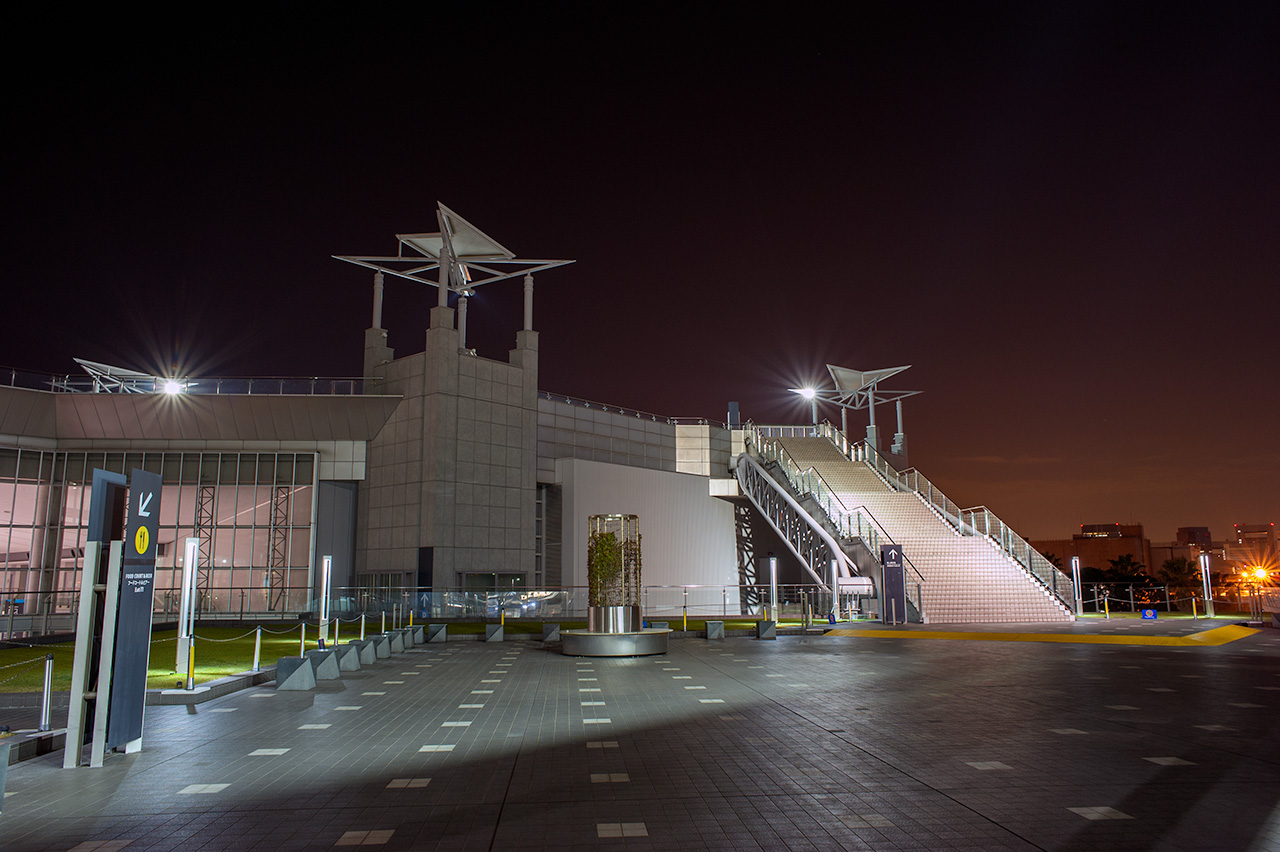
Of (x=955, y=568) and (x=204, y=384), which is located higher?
(x=204, y=384)

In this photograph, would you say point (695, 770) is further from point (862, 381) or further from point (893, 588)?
point (862, 381)

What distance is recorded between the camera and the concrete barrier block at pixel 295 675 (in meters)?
12.6

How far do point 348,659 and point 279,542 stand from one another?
24.4 meters

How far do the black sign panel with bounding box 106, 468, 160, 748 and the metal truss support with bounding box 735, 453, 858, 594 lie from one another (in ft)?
76.8

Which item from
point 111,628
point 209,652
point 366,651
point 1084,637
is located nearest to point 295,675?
point 366,651

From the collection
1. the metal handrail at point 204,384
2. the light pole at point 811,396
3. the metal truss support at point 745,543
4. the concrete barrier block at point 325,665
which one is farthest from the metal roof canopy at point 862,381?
the concrete barrier block at point 325,665

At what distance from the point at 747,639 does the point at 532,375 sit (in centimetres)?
2018

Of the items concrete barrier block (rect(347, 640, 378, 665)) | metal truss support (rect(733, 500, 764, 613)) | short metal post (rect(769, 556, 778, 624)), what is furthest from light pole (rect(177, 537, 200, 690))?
metal truss support (rect(733, 500, 764, 613))

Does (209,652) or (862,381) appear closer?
(209,652)

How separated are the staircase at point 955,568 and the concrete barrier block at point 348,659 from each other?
58.3ft

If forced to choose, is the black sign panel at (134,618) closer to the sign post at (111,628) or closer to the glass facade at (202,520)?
the sign post at (111,628)

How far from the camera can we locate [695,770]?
700 cm

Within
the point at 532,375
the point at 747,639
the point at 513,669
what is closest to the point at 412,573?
the point at 532,375

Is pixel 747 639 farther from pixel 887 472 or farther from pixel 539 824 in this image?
pixel 887 472
